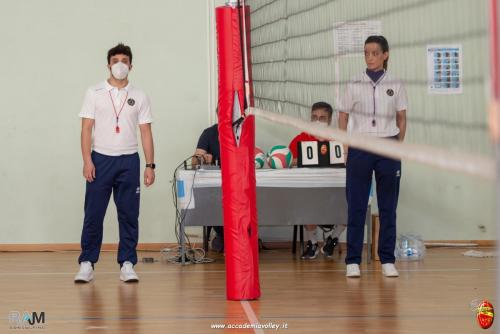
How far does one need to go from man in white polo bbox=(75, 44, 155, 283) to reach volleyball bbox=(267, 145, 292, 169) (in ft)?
4.89

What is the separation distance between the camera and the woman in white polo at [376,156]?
5.85 metres

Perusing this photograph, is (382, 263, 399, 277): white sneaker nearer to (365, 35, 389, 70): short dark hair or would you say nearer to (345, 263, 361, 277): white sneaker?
(345, 263, 361, 277): white sneaker

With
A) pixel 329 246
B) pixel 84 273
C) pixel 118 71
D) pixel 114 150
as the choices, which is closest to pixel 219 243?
pixel 329 246

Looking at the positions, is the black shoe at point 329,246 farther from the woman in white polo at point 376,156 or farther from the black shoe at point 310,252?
the woman in white polo at point 376,156

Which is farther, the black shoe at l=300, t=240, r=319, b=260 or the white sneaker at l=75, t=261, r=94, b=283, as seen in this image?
the black shoe at l=300, t=240, r=319, b=260

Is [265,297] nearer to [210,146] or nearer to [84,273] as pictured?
[84,273]

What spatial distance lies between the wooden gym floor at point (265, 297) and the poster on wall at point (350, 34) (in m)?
1.36

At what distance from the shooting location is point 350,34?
16.1ft

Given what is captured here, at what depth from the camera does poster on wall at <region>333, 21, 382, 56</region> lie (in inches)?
174

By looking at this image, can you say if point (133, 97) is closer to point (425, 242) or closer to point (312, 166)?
point (312, 166)

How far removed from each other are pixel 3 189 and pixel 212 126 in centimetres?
194

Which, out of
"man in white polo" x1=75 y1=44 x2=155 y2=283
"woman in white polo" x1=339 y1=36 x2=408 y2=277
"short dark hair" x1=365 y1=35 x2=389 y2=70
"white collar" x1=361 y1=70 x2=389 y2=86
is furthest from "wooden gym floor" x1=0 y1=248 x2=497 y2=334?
"short dark hair" x1=365 y1=35 x2=389 y2=70

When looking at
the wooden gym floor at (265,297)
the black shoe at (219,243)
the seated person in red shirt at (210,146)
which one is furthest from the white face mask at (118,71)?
the black shoe at (219,243)

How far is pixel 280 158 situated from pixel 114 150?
1.79 m
